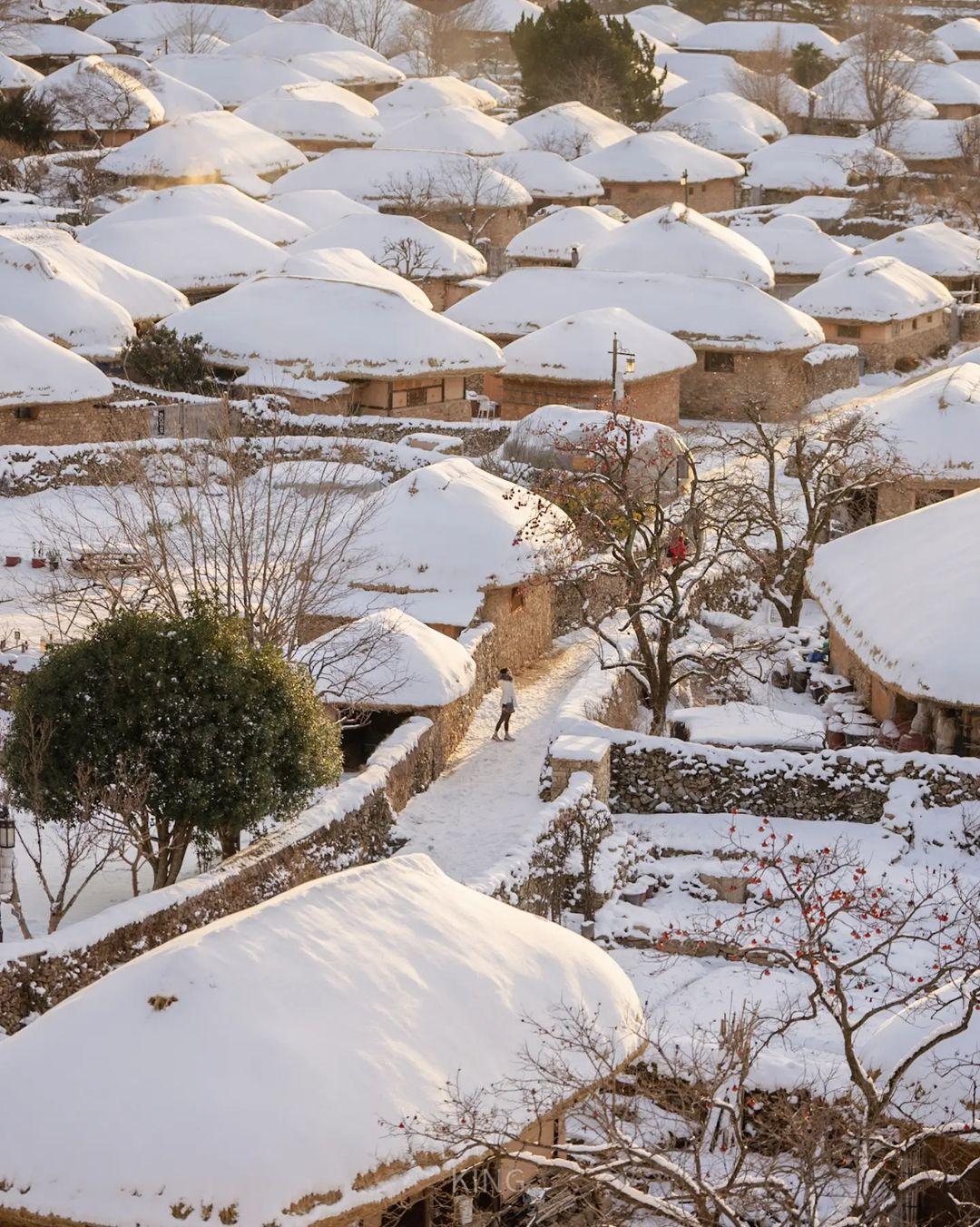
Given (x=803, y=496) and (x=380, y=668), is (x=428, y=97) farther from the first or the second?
(x=380, y=668)

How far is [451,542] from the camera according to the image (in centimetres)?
2928

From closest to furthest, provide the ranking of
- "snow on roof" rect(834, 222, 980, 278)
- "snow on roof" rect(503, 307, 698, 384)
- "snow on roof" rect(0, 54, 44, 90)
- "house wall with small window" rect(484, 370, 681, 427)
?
"snow on roof" rect(503, 307, 698, 384), "house wall with small window" rect(484, 370, 681, 427), "snow on roof" rect(834, 222, 980, 278), "snow on roof" rect(0, 54, 44, 90)

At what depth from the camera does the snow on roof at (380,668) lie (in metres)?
24.4

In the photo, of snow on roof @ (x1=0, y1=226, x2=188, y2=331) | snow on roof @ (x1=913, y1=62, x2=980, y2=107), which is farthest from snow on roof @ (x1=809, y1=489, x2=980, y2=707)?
snow on roof @ (x1=913, y1=62, x2=980, y2=107)

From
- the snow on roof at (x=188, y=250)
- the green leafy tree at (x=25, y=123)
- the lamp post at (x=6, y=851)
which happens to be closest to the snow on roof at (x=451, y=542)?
the lamp post at (x=6, y=851)

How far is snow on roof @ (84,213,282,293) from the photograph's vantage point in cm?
4838

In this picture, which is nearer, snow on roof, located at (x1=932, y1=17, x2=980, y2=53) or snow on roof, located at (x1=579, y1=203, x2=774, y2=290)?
snow on roof, located at (x1=579, y1=203, x2=774, y2=290)

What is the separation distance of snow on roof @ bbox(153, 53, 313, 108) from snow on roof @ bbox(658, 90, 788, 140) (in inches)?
521

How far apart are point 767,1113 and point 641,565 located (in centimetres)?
1166

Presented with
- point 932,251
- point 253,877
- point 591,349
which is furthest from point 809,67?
point 253,877

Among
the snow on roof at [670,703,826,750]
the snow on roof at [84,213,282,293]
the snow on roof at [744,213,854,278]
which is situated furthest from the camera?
the snow on roof at [744,213,854,278]

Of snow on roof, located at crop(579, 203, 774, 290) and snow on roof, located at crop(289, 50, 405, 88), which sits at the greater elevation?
snow on roof, located at crop(289, 50, 405, 88)

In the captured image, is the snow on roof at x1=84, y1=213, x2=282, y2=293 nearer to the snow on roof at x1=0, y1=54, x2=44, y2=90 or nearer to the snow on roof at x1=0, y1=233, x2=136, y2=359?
the snow on roof at x1=0, y1=233, x2=136, y2=359

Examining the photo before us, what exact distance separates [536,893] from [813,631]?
1008cm
